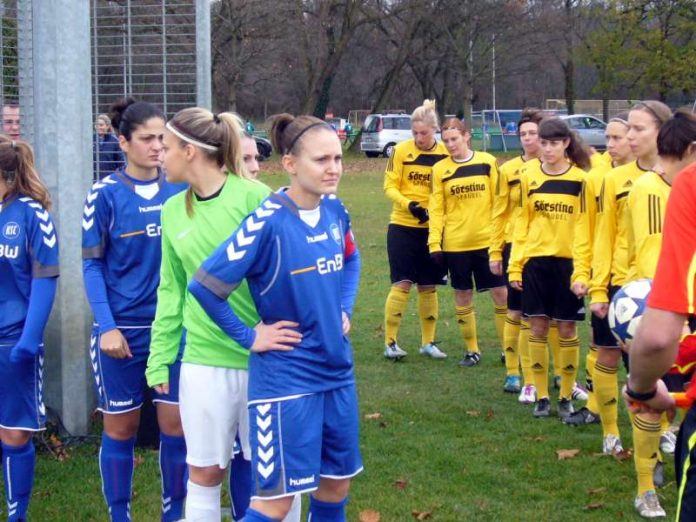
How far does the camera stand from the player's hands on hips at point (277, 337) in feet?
13.1

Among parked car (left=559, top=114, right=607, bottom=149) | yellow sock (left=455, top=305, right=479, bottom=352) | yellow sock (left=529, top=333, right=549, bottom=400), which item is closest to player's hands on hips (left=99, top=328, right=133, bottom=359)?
yellow sock (left=529, top=333, right=549, bottom=400)

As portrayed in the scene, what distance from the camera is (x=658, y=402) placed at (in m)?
3.13

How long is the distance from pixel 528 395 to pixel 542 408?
0.38 meters

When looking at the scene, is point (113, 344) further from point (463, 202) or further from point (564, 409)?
point (463, 202)

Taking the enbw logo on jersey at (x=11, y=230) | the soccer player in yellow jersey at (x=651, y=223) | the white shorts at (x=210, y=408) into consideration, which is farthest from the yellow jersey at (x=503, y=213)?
the white shorts at (x=210, y=408)

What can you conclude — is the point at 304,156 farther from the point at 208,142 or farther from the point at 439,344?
the point at 439,344

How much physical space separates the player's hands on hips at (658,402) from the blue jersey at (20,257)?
10.4 feet

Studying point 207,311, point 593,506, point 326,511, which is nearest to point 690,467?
point 326,511

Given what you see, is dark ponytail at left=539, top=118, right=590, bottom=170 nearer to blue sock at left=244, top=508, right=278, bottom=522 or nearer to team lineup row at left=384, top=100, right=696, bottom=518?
team lineup row at left=384, top=100, right=696, bottom=518

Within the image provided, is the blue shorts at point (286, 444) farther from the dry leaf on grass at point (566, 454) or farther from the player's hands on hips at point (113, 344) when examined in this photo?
the dry leaf on grass at point (566, 454)

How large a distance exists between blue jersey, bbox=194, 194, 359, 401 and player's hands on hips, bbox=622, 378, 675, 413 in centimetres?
130

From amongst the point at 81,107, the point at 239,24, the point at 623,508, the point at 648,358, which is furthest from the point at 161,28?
the point at 239,24

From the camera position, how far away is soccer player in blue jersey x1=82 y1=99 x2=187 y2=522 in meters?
5.13

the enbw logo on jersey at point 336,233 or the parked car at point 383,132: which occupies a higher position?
the enbw logo on jersey at point 336,233
